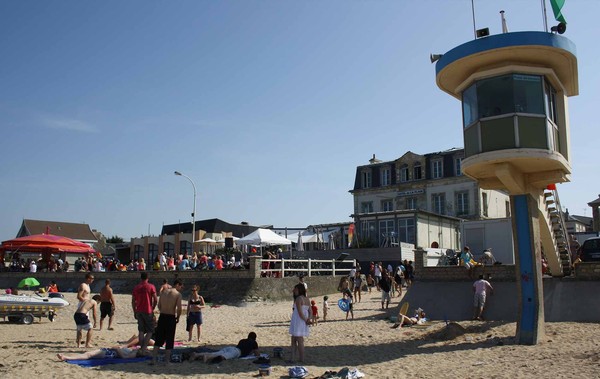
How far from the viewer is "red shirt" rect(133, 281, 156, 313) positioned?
11.4 meters

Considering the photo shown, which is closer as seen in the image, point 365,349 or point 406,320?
point 365,349

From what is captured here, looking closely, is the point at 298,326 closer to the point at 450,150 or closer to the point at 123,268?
the point at 123,268

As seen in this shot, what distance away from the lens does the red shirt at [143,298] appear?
450 inches

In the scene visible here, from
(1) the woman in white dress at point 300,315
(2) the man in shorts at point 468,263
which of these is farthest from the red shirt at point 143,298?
(2) the man in shorts at point 468,263

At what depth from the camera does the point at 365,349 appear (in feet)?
42.3

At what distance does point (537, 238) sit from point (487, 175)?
6.30ft

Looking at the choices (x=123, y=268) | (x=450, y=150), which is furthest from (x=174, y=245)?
(x=450, y=150)

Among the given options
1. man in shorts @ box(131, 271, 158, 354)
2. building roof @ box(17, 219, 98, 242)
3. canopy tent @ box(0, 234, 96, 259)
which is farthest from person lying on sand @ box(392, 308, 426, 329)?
building roof @ box(17, 219, 98, 242)

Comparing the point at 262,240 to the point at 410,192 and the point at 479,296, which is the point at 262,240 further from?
the point at 410,192

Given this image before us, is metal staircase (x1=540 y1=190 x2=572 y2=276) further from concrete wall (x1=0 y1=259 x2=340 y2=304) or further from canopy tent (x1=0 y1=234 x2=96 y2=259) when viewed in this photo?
canopy tent (x1=0 y1=234 x2=96 y2=259)

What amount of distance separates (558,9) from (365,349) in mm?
9268

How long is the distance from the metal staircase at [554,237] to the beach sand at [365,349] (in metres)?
1.89

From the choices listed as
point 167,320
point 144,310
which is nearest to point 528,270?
point 167,320

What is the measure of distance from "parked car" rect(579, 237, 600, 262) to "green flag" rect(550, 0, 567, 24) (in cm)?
829
